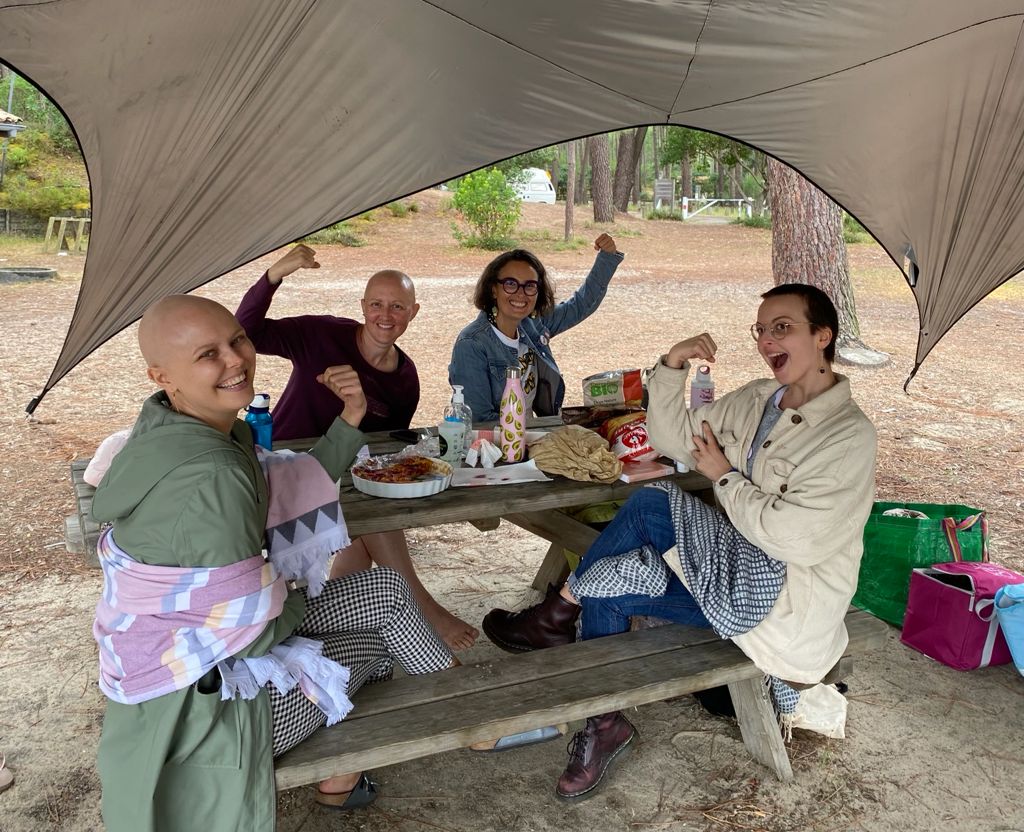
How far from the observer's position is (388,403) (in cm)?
381

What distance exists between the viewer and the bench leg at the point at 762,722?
9.71 ft

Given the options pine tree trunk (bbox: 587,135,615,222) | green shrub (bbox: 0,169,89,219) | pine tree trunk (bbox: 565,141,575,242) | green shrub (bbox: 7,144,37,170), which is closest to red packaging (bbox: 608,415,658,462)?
pine tree trunk (bbox: 565,141,575,242)

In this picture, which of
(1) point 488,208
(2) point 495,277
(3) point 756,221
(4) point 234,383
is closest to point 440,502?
(4) point 234,383

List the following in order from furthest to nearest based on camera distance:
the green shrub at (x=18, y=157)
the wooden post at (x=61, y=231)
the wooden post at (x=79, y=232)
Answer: the green shrub at (x=18, y=157) < the wooden post at (x=79, y=232) < the wooden post at (x=61, y=231)

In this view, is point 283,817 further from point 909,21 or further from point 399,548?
point 909,21

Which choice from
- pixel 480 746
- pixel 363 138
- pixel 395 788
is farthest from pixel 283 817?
pixel 363 138

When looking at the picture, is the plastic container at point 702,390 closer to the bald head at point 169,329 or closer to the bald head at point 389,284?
the bald head at point 389,284

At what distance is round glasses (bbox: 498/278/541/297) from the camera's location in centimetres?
404

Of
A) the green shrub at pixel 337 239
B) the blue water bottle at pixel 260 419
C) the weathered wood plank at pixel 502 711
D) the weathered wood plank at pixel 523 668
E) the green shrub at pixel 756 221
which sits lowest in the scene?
the weathered wood plank at pixel 502 711

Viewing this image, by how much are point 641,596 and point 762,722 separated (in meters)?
0.58

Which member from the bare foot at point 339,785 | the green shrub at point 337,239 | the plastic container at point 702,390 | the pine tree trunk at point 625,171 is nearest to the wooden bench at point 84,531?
the bare foot at point 339,785

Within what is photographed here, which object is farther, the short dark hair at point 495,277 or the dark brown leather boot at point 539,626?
the short dark hair at point 495,277

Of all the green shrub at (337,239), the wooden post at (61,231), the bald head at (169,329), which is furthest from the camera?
the green shrub at (337,239)

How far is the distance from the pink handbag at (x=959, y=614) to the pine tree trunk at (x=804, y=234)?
5522 millimetres
